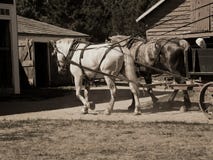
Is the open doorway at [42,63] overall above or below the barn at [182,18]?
below

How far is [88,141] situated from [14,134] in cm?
212

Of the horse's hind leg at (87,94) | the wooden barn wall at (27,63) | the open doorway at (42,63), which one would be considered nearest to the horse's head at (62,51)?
the horse's hind leg at (87,94)

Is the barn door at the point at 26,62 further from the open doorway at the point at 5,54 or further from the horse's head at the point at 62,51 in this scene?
the horse's head at the point at 62,51

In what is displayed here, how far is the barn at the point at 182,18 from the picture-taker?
86.1ft

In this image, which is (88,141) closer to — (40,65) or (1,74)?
(1,74)

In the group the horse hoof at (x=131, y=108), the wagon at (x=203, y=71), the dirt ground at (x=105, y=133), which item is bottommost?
the horse hoof at (x=131, y=108)

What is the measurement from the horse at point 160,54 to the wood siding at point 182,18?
820 cm

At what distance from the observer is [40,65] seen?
102 feet

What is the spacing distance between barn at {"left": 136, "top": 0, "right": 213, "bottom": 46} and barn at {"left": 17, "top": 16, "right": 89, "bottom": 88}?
208 inches

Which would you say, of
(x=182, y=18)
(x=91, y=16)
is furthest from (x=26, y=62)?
(x=91, y=16)

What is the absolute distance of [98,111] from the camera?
1666 centimetres

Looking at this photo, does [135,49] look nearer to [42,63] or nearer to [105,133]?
[105,133]

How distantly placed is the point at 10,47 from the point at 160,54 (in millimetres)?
8112

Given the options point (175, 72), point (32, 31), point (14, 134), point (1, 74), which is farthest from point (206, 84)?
point (32, 31)
